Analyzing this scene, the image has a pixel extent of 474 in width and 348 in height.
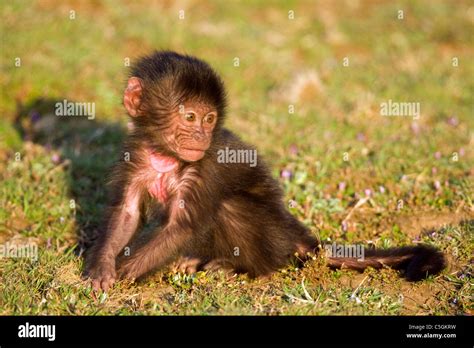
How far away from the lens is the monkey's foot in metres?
5.32

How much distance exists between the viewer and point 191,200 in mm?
4945

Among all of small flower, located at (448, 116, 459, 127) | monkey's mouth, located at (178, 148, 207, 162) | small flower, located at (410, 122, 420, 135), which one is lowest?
monkey's mouth, located at (178, 148, 207, 162)

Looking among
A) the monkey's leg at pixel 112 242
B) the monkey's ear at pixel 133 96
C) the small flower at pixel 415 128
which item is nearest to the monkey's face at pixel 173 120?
the monkey's ear at pixel 133 96

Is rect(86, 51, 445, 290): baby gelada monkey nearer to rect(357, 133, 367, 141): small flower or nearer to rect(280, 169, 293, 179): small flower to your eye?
rect(280, 169, 293, 179): small flower

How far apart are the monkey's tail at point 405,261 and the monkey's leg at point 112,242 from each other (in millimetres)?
1562

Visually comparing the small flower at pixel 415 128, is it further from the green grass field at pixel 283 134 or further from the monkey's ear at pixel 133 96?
the monkey's ear at pixel 133 96

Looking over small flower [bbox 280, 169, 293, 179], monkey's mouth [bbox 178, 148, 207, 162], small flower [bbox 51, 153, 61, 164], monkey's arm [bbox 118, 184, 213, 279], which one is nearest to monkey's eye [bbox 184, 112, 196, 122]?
monkey's mouth [bbox 178, 148, 207, 162]

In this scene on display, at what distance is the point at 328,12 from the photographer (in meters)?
13.6

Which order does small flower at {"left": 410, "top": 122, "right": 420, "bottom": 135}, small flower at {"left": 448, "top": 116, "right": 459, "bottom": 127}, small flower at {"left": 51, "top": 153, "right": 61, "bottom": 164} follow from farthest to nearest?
small flower at {"left": 448, "top": 116, "right": 459, "bottom": 127} → small flower at {"left": 410, "top": 122, "right": 420, "bottom": 135} → small flower at {"left": 51, "top": 153, "right": 61, "bottom": 164}

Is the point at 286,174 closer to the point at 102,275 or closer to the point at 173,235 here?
the point at 173,235

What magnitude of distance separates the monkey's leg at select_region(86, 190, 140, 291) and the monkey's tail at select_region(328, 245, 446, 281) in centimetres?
156

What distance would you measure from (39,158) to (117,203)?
2277 millimetres

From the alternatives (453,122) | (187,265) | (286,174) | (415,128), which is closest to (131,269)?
(187,265)

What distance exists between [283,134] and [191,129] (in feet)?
10.7
